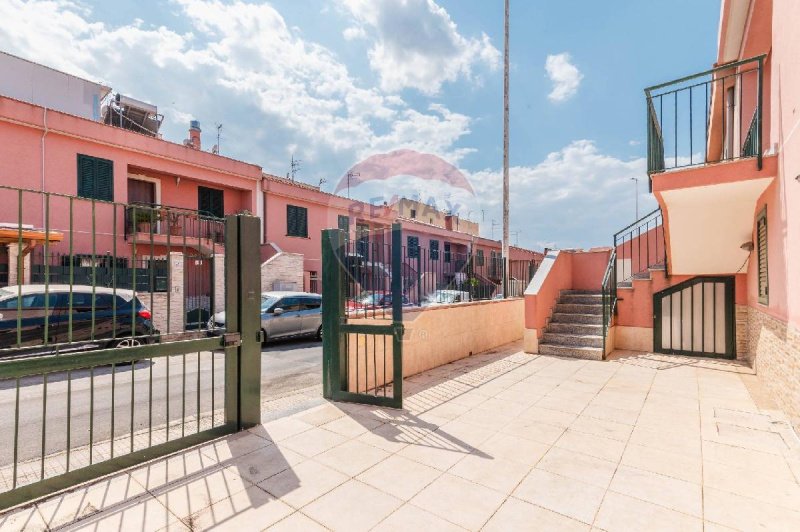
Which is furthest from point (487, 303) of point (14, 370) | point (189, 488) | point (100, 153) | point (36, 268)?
point (100, 153)

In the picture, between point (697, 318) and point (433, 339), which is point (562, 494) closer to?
point (433, 339)

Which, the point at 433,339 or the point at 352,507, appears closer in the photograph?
the point at 352,507

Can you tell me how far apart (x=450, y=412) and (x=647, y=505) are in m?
2.13

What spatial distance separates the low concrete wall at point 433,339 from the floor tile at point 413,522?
230cm

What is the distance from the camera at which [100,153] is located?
12273mm

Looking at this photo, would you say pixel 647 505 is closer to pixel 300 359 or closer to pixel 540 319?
pixel 540 319

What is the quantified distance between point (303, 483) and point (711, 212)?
667 centimetres

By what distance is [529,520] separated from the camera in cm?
241

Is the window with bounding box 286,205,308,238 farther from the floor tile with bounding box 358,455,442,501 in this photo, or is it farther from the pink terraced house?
the floor tile with bounding box 358,455,442,501

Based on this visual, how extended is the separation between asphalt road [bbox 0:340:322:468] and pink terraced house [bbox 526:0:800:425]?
5.23m

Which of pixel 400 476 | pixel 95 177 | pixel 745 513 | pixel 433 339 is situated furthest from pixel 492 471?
pixel 95 177

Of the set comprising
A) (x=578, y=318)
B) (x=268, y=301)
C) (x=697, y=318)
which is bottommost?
(x=578, y=318)

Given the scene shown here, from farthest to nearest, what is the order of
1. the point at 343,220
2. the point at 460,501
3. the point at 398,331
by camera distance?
1. the point at 343,220
2. the point at 398,331
3. the point at 460,501

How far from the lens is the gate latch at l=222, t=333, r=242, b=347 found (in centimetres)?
365
